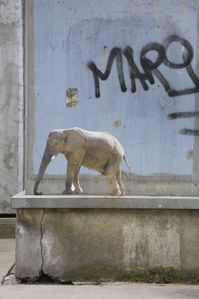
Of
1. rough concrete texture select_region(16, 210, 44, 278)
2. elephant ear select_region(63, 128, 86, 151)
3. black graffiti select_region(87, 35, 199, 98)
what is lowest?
rough concrete texture select_region(16, 210, 44, 278)

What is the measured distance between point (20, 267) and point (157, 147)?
6.14 ft

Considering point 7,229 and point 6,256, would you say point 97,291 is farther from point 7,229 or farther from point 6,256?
point 7,229

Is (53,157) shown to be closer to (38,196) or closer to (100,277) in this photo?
(38,196)

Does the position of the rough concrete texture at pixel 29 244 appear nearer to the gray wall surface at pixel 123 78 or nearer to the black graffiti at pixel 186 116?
the gray wall surface at pixel 123 78

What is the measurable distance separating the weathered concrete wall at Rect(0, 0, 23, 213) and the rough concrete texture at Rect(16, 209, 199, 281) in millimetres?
3080

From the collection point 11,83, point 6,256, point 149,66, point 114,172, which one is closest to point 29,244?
point 114,172

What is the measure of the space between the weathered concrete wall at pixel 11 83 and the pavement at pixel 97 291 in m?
3.11

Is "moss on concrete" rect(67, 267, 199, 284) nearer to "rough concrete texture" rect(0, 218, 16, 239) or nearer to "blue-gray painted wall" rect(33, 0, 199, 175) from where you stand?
"blue-gray painted wall" rect(33, 0, 199, 175)

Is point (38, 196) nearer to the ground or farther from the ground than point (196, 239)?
farther from the ground

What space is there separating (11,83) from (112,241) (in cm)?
377

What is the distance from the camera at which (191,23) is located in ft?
22.4

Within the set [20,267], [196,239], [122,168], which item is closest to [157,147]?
[122,168]

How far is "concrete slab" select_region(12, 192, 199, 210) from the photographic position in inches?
258

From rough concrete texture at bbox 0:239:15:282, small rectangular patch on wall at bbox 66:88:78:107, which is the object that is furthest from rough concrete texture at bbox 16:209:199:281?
small rectangular patch on wall at bbox 66:88:78:107
